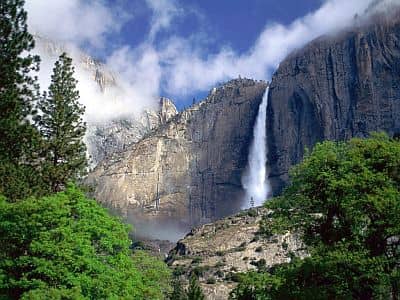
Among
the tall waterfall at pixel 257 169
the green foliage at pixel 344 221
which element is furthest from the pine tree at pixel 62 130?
the tall waterfall at pixel 257 169

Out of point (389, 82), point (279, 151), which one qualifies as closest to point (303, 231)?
point (389, 82)

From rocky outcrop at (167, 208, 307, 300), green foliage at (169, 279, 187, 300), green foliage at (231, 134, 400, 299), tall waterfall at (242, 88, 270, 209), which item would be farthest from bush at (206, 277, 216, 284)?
green foliage at (231, 134, 400, 299)

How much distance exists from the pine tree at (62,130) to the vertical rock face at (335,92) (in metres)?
110

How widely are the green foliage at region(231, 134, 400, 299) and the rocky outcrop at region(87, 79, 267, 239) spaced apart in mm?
148899

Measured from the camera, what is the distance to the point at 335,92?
148750 mm

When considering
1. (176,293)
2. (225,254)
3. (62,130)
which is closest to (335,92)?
(225,254)

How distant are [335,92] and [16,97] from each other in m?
129

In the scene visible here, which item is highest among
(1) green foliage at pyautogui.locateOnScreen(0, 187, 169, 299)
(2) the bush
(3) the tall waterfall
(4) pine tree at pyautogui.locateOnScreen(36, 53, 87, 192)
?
(3) the tall waterfall

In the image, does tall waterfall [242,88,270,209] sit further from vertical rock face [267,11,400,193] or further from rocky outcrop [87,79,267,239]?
vertical rock face [267,11,400,193]

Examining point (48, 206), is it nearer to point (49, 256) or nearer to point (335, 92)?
point (49, 256)

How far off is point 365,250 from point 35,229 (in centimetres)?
1382

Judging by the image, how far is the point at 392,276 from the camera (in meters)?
22.5

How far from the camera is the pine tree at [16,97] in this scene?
28766mm

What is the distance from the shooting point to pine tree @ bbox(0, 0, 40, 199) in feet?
94.4
